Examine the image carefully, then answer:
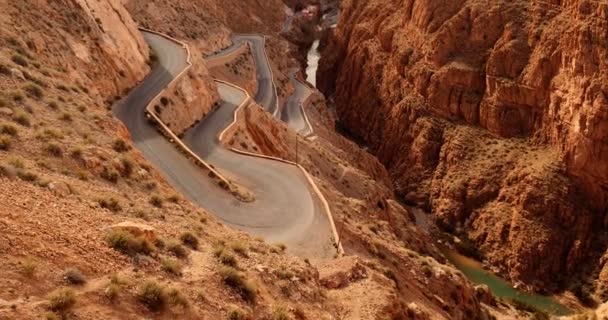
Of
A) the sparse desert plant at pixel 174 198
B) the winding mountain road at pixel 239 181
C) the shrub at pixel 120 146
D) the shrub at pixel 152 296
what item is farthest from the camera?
the winding mountain road at pixel 239 181

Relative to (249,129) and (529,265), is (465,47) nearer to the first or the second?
(529,265)

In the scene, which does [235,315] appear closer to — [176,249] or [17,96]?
[176,249]

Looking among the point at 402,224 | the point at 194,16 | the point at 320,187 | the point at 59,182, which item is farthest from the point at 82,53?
the point at 194,16

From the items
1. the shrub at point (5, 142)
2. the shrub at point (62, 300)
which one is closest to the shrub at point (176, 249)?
the shrub at point (62, 300)

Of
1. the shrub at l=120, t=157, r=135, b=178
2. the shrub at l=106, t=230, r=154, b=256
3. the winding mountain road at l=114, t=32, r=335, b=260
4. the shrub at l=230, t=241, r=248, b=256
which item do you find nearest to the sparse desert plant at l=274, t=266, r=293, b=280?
the shrub at l=230, t=241, r=248, b=256

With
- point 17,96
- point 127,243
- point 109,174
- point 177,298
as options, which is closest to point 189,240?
point 127,243

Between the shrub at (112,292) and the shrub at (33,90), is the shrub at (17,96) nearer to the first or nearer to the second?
the shrub at (33,90)
